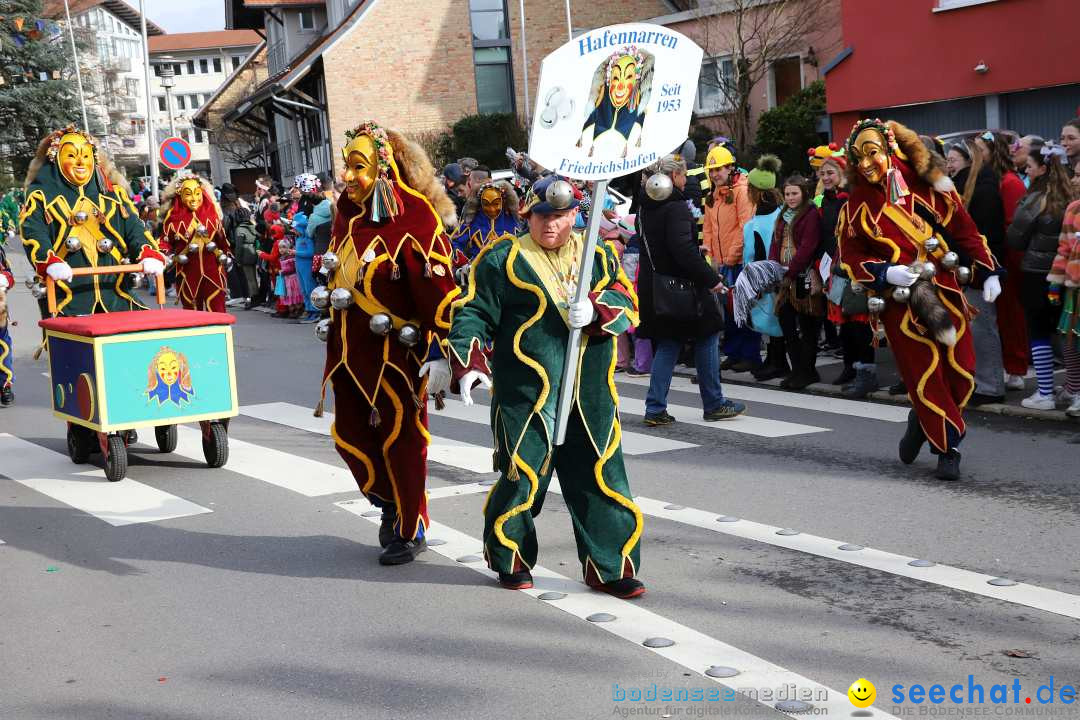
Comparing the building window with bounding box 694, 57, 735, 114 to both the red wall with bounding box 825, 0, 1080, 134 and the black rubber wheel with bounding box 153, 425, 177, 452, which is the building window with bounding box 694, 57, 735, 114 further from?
the black rubber wheel with bounding box 153, 425, 177, 452

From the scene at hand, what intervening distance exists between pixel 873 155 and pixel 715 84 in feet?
80.7

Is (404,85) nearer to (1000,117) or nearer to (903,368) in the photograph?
(1000,117)

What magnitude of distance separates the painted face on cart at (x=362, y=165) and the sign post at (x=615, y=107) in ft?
3.88

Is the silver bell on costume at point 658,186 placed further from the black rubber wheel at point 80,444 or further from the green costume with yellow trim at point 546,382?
the black rubber wheel at point 80,444

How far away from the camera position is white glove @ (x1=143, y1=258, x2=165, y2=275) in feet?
30.0

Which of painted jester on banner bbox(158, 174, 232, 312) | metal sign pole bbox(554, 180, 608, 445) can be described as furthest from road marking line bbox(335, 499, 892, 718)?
painted jester on banner bbox(158, 174, 232, 312)

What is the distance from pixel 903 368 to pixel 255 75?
A: 177ft

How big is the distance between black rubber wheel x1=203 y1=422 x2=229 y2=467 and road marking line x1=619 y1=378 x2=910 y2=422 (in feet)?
13.6


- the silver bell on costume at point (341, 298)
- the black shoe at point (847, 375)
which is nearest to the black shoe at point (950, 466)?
the silver bell on costume at point (341, 298)

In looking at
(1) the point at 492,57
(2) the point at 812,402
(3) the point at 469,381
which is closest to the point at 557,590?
(3) the point at 469,381

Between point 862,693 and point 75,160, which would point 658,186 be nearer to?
point 75,160

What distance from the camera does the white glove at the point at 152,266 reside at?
9.16m

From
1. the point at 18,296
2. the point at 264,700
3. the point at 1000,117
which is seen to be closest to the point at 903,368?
the point at 264,700

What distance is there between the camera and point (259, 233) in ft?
71.2
